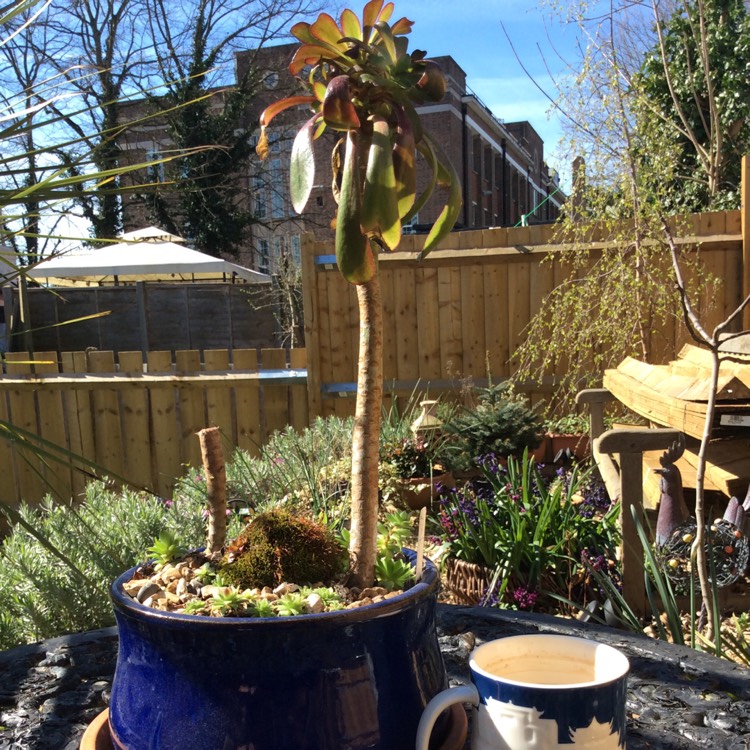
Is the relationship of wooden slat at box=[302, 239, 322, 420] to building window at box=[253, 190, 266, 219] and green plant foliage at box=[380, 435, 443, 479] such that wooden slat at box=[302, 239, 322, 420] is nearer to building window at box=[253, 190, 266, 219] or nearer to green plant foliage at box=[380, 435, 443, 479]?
green plant foliage at box=[380, 435, 443, 479]

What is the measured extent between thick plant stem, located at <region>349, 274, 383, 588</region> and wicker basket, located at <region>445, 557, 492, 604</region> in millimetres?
1926

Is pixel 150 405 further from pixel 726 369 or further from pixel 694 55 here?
pixel 694 55

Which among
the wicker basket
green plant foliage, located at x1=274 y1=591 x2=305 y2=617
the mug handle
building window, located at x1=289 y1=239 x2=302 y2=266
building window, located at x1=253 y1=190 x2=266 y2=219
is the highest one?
building window, located at x1=253 y1=190 x2=266 y2=219

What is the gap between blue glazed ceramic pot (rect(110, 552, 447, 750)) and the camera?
0.63 meters

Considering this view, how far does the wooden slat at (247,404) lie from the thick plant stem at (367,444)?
5.03m

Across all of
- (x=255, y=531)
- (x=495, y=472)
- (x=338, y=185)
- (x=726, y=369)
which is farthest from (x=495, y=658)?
(x=495, y=472)

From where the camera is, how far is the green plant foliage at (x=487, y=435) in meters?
3.95

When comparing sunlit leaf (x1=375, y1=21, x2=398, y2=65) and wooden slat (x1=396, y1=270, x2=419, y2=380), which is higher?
sunlit leaf (x1=375, y1=21, x2=398, y2=65)

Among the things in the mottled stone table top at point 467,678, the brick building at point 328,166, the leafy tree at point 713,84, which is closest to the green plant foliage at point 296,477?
the mottled stone table top at point 467,678

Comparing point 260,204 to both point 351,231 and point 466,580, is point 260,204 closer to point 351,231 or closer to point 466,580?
point 466,580

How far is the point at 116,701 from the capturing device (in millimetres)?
719

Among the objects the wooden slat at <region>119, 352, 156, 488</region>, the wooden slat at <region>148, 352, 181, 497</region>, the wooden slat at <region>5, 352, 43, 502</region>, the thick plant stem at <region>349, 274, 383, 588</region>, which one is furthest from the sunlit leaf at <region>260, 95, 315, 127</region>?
the wooden slat at <region>5, 352, 43, 502</region>

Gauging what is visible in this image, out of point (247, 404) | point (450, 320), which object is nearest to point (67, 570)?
point (247, 404)

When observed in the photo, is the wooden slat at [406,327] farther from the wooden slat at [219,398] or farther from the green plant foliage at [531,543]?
the green plant foliage at [531,543]
